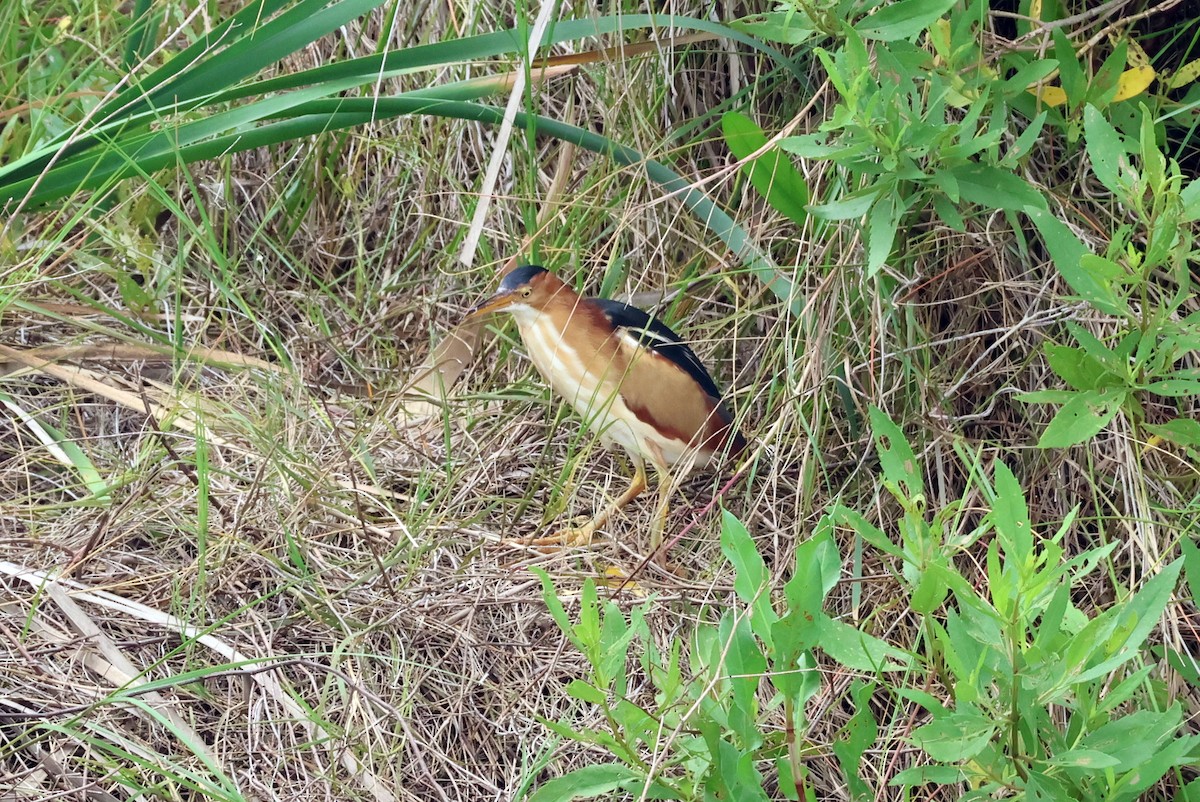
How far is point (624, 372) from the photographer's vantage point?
2508 mm

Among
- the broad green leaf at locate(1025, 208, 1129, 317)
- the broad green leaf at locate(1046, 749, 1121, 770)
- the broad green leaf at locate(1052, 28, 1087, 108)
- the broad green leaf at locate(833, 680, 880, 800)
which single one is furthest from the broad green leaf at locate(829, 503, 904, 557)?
the broad green leaf at locate(1052, 28, 1087, 108)

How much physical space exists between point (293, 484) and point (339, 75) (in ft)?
2.52

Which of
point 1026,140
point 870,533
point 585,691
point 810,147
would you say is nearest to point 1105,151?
point 1026,140

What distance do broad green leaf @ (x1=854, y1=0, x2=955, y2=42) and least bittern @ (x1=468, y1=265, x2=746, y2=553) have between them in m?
0.79

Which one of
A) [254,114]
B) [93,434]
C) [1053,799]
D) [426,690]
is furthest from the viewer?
[93,434]

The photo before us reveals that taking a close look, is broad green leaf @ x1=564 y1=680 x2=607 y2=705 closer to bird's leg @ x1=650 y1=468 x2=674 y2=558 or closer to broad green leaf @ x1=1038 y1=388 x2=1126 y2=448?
broad green leaf @ x1=1038 y1=388 x2=1126 y2=448

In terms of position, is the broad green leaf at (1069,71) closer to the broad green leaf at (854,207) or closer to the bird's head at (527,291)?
the broad green leaf at (854,207)

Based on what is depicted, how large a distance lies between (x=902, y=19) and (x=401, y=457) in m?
1.31

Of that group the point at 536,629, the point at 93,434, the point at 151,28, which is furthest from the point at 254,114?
the point at 536,629

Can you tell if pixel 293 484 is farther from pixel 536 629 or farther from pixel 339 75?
pixel 339 75

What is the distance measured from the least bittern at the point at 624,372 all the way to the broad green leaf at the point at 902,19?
79 cm

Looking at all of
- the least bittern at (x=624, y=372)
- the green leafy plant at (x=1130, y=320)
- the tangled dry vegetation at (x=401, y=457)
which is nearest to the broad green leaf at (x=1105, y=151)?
the green leafy plant at (x=1130, y=320)

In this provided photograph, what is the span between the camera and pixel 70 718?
1958 millimetres

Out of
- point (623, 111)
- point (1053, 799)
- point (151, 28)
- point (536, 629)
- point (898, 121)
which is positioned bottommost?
point (536, 629)
